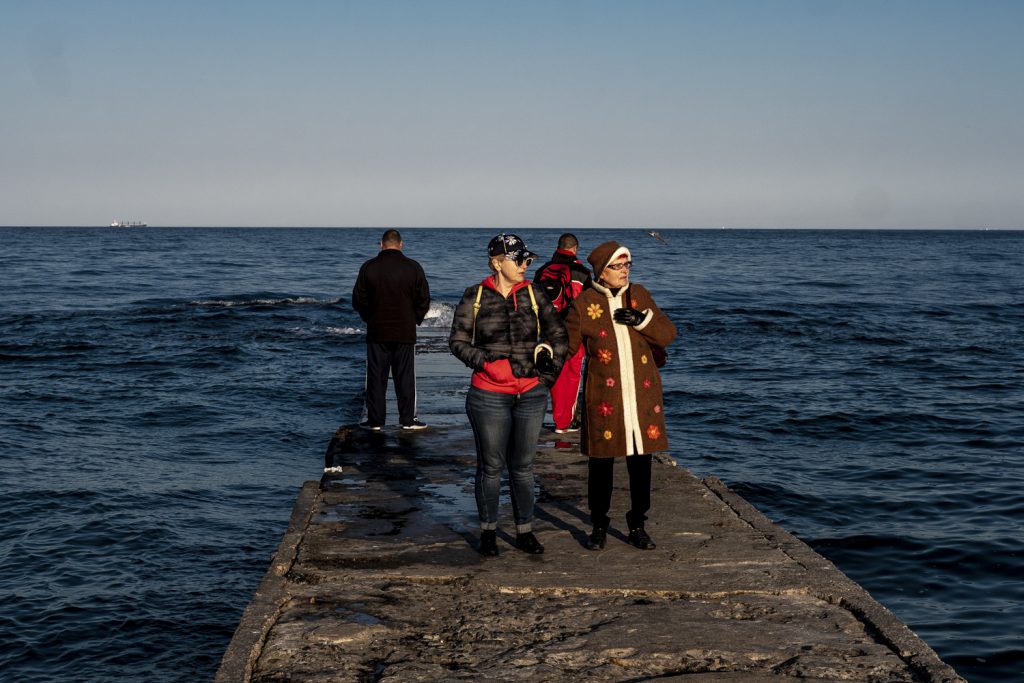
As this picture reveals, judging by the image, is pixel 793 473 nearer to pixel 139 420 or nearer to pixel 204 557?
pixel 204 557

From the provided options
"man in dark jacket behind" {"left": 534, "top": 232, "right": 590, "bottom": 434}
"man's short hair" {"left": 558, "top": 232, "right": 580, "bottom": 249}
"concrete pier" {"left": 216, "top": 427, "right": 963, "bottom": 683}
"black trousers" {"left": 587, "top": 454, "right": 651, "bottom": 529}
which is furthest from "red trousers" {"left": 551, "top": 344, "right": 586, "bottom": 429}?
"black trousers" {"left": 587, "top": 454, "right": 651, "bottom": 529}

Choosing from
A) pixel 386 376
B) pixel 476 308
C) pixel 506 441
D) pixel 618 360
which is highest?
pixel 476 308

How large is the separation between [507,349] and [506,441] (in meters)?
0.59

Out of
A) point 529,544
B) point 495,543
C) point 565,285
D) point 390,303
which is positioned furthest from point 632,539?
point 390,303

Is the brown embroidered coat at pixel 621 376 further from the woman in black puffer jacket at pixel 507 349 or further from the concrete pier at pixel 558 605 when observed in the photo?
the concrete pier at pixel 558 605

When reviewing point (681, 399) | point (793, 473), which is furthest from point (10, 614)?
point (681, 399)

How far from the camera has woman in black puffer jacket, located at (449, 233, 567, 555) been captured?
570 centimetres

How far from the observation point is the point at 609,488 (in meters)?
6.13

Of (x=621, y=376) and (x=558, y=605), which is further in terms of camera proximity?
(x=621, y=376)

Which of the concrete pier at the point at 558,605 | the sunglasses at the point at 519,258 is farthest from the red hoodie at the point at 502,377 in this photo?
the concrete pier at the point at 558,605

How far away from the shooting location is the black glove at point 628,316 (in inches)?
Result: 226

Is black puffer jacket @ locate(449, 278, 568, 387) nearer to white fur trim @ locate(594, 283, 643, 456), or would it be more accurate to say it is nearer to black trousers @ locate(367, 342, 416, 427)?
white fur trim @ locate(594, 283, 643, 456)

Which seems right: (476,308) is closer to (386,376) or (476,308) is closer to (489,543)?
(489,543)

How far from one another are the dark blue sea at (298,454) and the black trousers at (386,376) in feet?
3.61
